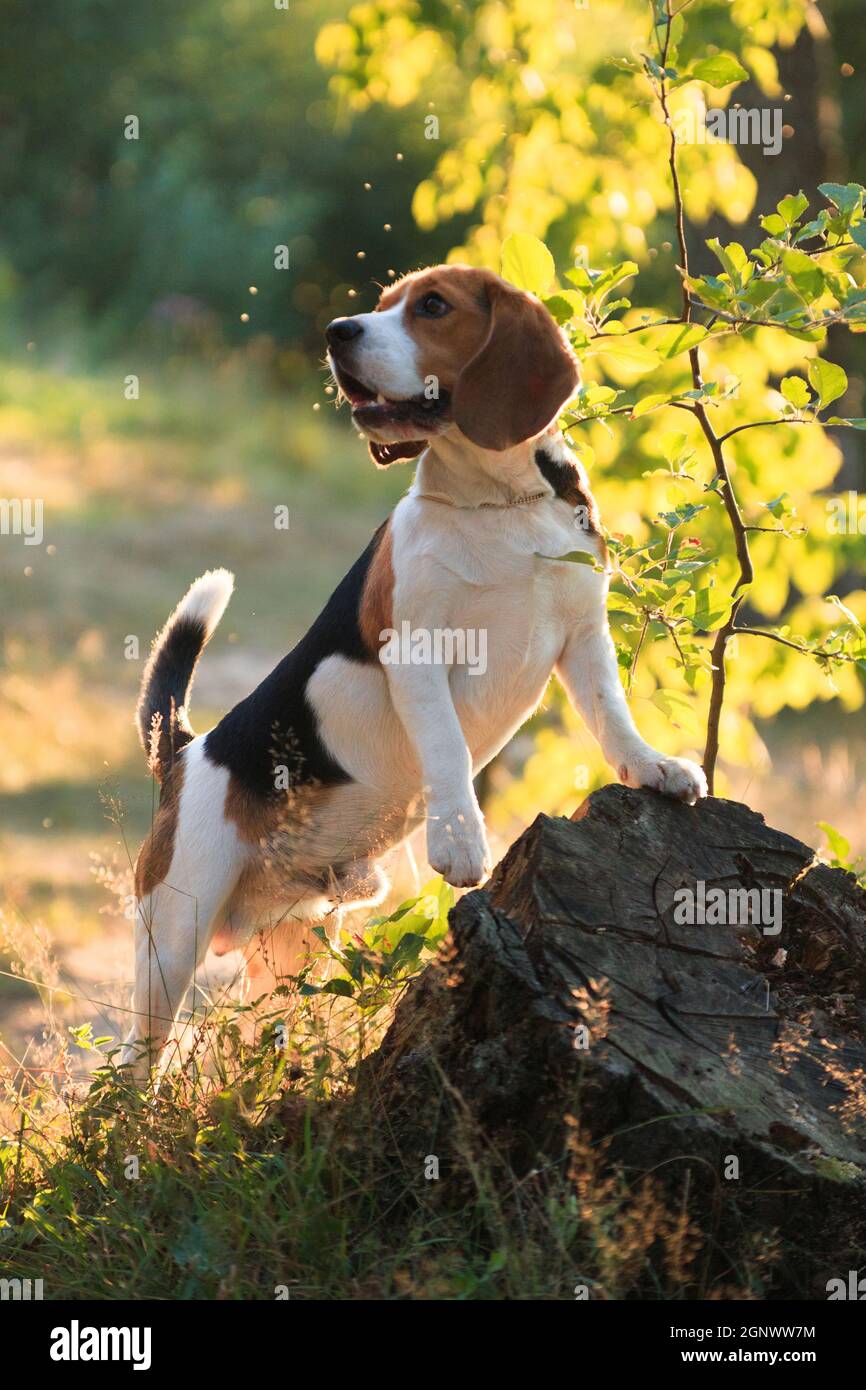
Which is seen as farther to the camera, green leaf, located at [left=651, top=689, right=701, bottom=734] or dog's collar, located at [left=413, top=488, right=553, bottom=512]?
green leaf, located at [left=651, top=689, right=701, bottom=734]

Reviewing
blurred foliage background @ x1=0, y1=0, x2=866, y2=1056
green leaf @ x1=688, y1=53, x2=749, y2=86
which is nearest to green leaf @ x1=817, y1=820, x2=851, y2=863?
blurred foliage background @ x1=0, y1=0, x2=866, y2=1056

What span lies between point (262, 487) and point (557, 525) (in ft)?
44.5

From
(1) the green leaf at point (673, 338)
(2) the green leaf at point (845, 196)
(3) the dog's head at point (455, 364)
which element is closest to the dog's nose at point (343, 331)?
(3) the dog's head at point (455, 364)

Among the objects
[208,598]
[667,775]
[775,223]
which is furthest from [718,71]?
[208,598]

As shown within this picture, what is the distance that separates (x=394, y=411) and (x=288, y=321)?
16.0 meters

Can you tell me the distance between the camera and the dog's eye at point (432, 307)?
133 inches

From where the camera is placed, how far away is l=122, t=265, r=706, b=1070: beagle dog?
3.30m

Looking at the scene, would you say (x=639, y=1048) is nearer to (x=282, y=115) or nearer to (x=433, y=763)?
(x=433, y=763)

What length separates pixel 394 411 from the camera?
3.33m

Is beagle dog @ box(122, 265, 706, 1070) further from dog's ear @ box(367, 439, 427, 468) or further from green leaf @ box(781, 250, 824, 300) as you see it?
green leaf @ box(781, 250, 824, 300)

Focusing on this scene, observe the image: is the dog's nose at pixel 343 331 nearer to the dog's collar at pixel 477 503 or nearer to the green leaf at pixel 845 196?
the dog's collar at pixel 477 503

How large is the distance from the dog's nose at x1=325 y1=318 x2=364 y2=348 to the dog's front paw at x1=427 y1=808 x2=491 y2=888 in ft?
3.52

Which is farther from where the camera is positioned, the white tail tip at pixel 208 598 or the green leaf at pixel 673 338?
the white tail tip at pixel 208 598

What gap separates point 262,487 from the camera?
16719 mm
